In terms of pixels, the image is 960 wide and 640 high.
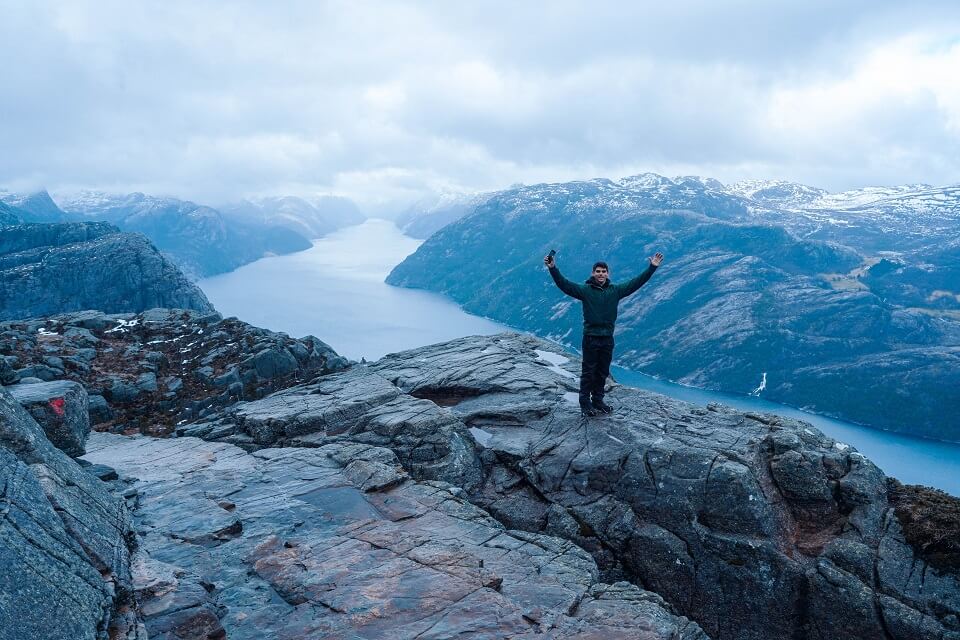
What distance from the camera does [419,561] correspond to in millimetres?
11031

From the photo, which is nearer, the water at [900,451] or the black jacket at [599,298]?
the black jacket at [599,298]

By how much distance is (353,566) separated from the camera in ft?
35.5

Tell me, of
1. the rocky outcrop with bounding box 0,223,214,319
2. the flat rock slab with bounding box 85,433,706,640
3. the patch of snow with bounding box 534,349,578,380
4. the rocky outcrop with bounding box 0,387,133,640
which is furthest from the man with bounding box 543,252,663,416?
the rocky outcrop with bounding box 0,223,214,319

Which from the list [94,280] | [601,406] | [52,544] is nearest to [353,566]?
[52,544]

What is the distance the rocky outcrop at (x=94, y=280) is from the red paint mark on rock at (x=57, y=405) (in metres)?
133

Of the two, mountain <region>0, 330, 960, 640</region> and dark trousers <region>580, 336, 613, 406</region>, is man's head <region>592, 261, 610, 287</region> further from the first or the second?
mountain <region>0, 330, 960, 640</region>

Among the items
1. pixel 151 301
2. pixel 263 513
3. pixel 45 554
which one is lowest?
pixel 151 301

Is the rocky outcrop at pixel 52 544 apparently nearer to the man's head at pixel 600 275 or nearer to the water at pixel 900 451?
the man's head at pixel 600 275

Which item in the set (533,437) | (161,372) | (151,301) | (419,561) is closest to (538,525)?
(533,437)

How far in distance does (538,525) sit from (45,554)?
1165 centimetres

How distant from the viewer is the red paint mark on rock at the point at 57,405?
13.8 m

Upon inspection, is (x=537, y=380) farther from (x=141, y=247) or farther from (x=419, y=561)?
(x=141, y=247)

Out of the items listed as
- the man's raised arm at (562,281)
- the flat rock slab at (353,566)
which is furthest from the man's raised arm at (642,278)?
the flat rock slab at (353,566)

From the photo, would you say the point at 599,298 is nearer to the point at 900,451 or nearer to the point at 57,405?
the point at 57,405
